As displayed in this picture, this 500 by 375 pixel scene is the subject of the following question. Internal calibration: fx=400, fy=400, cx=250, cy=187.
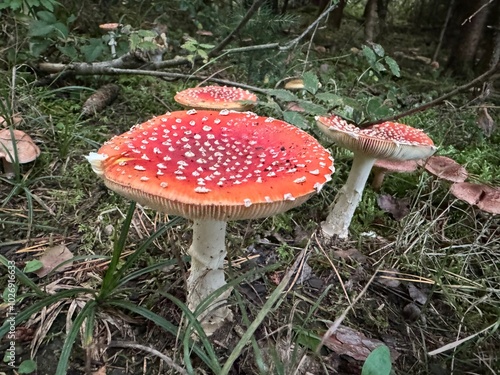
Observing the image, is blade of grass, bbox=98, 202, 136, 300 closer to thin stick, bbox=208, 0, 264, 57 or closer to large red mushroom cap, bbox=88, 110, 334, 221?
large red mushroom cap, bbox=88, 110, 334, 221

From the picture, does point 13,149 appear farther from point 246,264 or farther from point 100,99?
point 246,264

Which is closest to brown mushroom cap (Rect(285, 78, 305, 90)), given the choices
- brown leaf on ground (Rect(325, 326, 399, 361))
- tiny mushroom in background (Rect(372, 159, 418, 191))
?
tiny mushroom in background (Rect(372, 159, 418, 191))

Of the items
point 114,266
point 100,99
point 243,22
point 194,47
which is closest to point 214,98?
point 194,47

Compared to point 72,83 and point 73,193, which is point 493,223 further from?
point 72,83

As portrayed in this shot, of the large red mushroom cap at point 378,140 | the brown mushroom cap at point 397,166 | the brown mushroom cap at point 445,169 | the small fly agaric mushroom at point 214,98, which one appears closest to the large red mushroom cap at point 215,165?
the large red mushroom cap at point 378,140

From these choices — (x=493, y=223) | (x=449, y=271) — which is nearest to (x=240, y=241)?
(x=449, y=271)

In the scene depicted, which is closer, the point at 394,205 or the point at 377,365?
the point at 377,365
